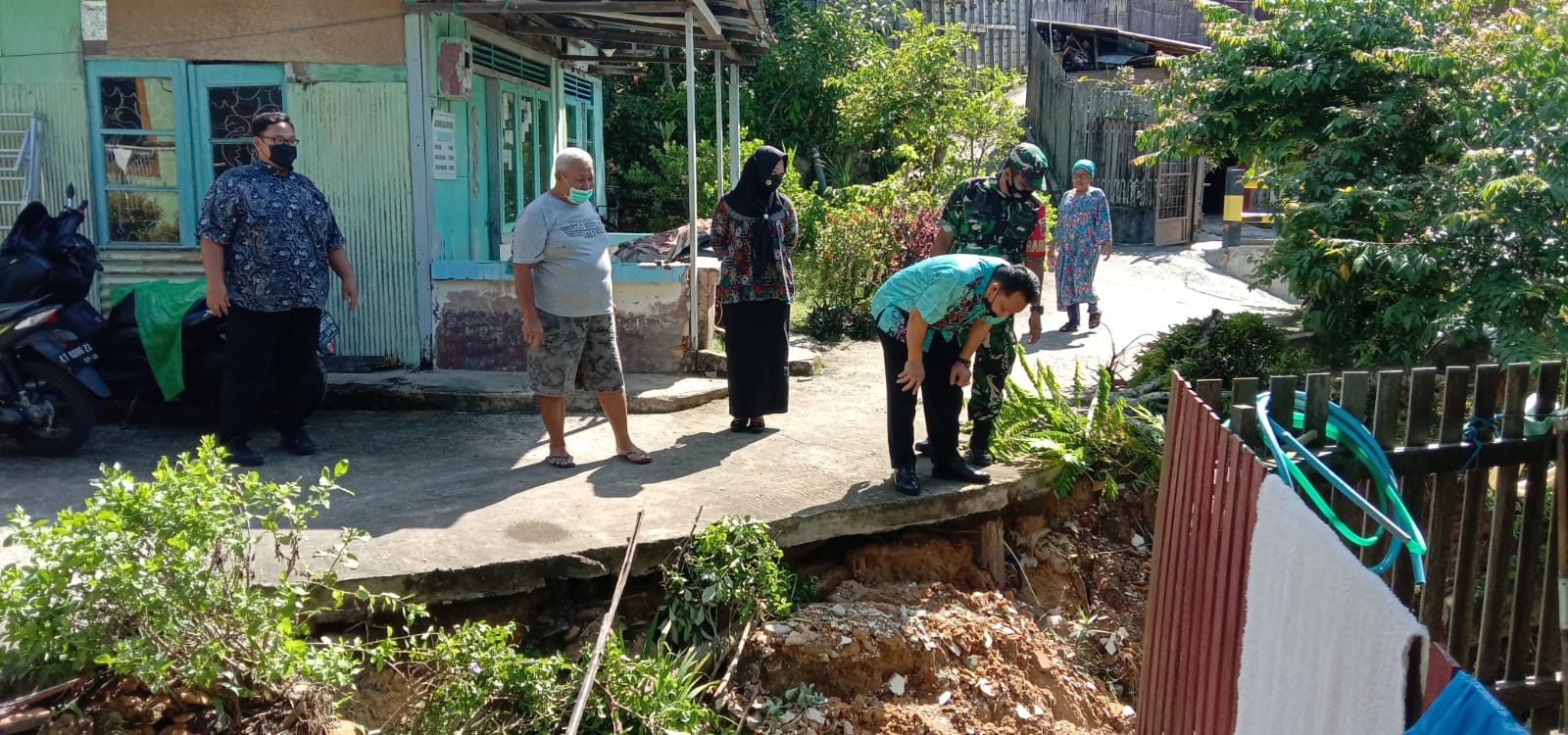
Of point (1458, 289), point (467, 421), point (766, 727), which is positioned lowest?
point (766, 727)

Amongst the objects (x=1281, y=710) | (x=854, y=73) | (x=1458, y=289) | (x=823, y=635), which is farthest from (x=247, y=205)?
(x=854, y=73)

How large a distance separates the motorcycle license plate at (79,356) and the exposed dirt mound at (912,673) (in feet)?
12.2

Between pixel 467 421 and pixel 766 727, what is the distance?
3.09m

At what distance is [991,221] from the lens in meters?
6.16

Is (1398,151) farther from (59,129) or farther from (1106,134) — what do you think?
(1106,134)

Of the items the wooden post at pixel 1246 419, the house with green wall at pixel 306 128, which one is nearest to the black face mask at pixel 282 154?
the house with green wall at pixel 306 128

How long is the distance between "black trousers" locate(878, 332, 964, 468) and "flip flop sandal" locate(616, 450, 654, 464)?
49.5 inches

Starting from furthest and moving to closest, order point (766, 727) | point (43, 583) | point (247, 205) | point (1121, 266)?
1. point (1121, 266)
2. point (247, 205)
3. point (766, 727)
4. point (43, 583)

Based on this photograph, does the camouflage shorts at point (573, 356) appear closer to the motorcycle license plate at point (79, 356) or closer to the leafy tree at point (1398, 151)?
the motorcycle license plate at point (79, 356)

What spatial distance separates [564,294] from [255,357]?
153 cm

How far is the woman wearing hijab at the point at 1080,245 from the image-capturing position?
388 inches

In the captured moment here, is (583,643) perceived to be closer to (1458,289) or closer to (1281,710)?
(1281,710)

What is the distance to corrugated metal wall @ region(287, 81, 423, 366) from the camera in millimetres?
7320

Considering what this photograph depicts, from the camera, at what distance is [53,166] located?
7344 mm
